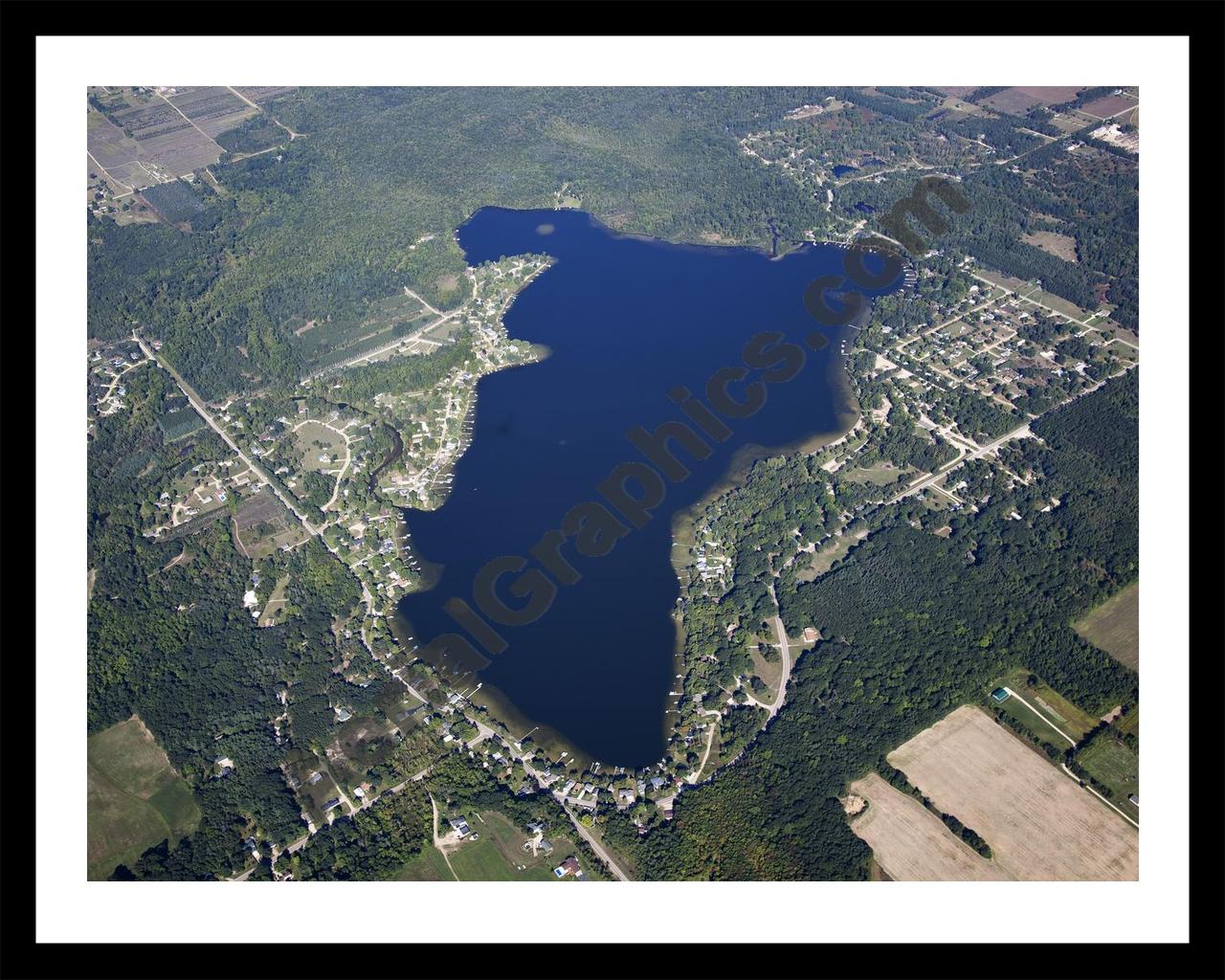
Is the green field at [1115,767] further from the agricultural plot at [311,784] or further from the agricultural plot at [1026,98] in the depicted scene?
the agricultural plot at [1026,98]

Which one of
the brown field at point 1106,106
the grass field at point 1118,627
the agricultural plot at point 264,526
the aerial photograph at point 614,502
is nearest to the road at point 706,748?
the aerial photograph at point 614,502

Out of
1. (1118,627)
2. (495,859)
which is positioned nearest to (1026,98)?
(1118,627)

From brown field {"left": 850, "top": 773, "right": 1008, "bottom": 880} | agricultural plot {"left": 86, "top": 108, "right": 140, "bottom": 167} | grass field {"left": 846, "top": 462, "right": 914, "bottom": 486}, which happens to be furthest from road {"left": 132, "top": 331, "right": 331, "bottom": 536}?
brown field {"left": 850, "top": 773, "right": 1008, "bottom": 880}

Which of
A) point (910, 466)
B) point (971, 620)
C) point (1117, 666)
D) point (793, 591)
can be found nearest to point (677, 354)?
point (910, 466)

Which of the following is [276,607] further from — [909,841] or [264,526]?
[909,841]

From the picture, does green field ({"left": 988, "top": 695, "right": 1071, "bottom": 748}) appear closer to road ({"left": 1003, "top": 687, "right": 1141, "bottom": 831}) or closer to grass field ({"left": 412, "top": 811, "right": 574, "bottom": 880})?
road ({"left": 1003, "top": 687, "right": 1141, "bottom": 831})
